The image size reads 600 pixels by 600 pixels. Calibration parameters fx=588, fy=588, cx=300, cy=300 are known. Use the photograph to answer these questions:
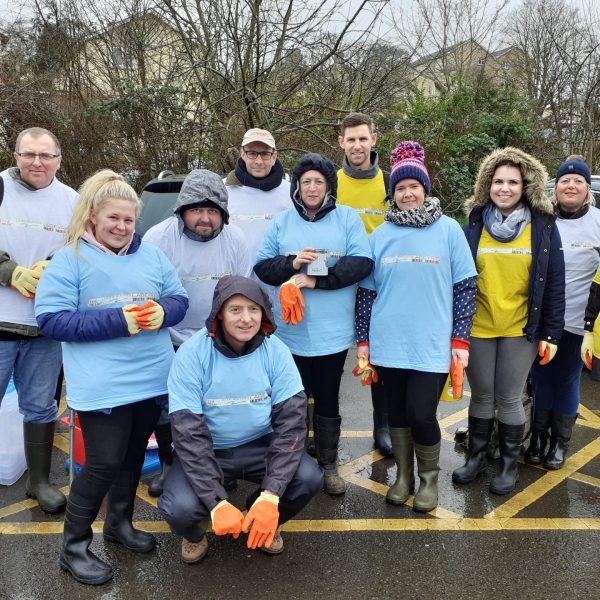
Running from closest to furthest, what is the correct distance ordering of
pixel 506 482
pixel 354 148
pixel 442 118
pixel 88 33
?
pixel 506 482 < pixel 354 148 < pixel 88 33 < pixel 442 118

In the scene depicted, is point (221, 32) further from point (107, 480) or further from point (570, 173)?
point (107, 480)

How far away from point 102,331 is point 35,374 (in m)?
0.98

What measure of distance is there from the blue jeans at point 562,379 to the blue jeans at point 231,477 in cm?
193

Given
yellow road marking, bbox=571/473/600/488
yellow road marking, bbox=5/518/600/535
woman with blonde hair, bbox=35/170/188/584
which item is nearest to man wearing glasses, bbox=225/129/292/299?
woman with blonde hair, bbox=35/170/188/584

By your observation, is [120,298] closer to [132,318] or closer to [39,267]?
[132,318]

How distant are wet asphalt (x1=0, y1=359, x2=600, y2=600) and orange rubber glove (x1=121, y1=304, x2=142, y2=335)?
122 centimetres

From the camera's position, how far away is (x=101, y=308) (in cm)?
278

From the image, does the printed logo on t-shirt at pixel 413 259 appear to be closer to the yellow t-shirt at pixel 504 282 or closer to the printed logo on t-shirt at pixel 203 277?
the yellow t-shirt at pixel 504 282

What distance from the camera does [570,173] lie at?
3.75m

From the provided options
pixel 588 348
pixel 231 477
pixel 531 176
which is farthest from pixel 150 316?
pixel 588 348

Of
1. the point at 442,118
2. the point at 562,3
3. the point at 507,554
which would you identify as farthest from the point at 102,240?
the point at 562,3

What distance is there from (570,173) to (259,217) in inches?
79.5

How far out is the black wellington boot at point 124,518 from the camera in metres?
3.05

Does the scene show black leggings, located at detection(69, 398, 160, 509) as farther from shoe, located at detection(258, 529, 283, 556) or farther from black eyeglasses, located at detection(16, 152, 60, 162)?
black eyeglasses, located at detection(16, 152, 60, 162)
